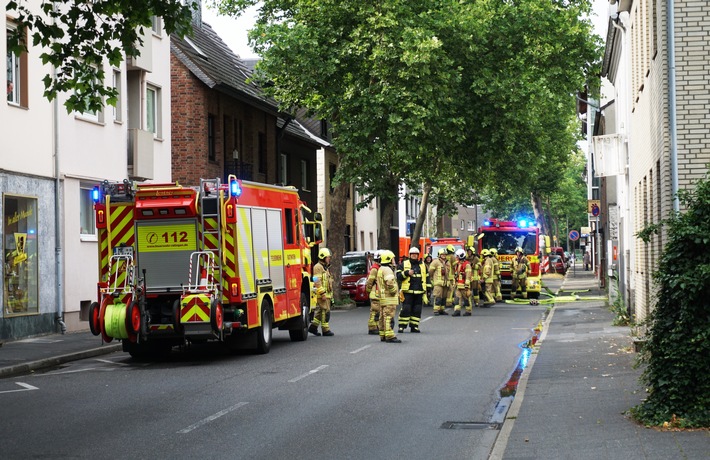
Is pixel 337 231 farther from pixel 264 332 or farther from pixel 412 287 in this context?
pixel 264 332

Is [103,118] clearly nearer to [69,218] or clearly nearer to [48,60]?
[69,218]

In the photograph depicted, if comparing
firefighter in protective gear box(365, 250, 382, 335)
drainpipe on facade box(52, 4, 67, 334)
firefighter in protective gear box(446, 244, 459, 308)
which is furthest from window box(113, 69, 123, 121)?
firefighter in protective gear box(446, 244, 459, 308)

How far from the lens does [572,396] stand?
12.1m

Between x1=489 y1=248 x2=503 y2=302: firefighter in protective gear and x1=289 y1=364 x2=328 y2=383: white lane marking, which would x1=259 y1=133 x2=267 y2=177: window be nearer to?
x1=489 y1=248 x2=503 y2=302: firefighter in protective gear

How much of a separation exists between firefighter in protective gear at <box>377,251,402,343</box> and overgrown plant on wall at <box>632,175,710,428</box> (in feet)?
33.2

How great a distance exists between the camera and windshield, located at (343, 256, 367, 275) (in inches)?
1497

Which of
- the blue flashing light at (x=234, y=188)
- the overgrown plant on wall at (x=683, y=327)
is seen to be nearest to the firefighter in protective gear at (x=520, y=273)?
the blue flashing light at (x=234, y=188)

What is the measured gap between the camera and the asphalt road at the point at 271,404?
9.48 meters

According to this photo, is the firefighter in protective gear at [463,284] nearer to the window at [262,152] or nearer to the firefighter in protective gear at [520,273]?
the firefighter in protective gear at [520,273]

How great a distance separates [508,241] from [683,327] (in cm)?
3170

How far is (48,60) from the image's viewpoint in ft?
46.8

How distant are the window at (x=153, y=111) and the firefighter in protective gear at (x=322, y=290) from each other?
9.64m

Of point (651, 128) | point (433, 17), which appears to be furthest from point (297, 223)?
point (433, 17)

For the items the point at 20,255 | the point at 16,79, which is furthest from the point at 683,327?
the point at 16,79
